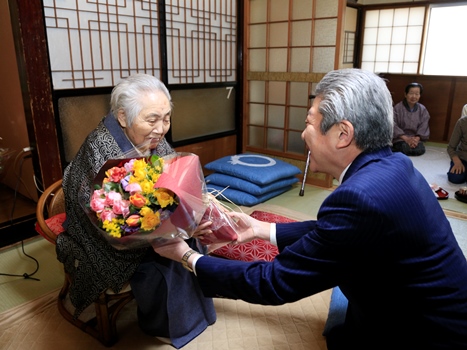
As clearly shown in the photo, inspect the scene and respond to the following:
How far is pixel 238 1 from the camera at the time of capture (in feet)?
14.6

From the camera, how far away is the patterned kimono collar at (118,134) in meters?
1.82

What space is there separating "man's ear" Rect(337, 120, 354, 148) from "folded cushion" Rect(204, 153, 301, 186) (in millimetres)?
2445

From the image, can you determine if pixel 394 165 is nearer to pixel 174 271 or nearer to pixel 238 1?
pixel 174 271

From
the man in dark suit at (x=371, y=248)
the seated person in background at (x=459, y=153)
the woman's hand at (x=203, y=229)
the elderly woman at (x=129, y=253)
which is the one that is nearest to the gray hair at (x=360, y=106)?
the man in dark suit at (x=371, y=248)

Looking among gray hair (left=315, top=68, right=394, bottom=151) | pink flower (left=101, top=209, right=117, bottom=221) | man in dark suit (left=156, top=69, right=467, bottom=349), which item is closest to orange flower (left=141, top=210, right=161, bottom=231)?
pink flower (left=101, top=209, right=117, bottom=221)

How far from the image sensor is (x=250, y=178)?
3.69 metres

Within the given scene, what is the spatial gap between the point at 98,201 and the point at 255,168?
2604mm

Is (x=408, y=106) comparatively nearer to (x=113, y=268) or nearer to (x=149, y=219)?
(x=113, y=268)

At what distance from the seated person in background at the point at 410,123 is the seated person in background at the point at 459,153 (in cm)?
119

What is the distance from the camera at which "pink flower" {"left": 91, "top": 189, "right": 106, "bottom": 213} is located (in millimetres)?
1318

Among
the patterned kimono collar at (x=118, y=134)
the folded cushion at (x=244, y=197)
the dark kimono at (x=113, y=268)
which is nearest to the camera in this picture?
the dark kimono at (x=113, y=268)

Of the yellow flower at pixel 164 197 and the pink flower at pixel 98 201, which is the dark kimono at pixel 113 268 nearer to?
the pink flower at pixel 98 201

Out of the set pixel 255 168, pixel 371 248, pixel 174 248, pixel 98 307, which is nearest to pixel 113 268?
pixel 98 307

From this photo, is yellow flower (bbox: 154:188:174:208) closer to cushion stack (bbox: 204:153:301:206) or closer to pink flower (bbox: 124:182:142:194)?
pink flower (bbox: 124:182:142:194)
